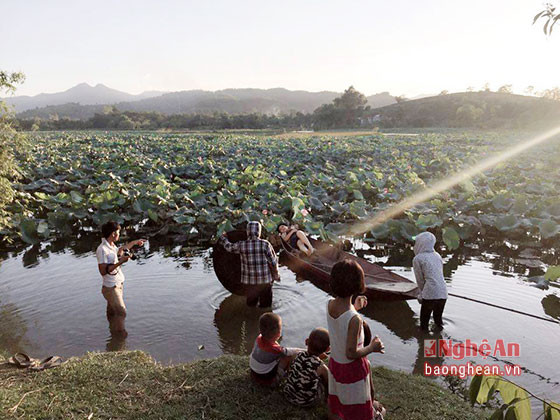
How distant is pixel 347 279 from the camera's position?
2807mm

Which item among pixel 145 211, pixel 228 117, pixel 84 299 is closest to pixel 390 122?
pixel 228 117

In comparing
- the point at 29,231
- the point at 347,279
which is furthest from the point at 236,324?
the point at 29,231

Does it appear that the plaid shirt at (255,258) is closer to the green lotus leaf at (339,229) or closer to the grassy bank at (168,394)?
the grassy bank at (168,394)

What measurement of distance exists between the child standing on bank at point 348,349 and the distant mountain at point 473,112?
55286 mm

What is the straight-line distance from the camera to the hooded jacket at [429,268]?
5359mm

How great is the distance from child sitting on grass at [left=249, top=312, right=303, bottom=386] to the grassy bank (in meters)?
0.13

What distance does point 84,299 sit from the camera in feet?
22.5

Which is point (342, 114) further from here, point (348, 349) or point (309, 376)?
point (348, 349)

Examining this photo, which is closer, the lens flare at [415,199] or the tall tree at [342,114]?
the lens flare at [415,199]

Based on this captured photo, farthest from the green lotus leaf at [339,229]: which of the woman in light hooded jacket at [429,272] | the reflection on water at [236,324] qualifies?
the woman in light hooded jacket at [429,272]

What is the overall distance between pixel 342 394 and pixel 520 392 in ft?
5.25

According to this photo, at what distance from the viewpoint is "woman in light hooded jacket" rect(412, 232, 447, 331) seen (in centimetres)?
537

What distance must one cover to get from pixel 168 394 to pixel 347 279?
1.96 meters

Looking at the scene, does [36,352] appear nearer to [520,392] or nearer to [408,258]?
[520,392]
